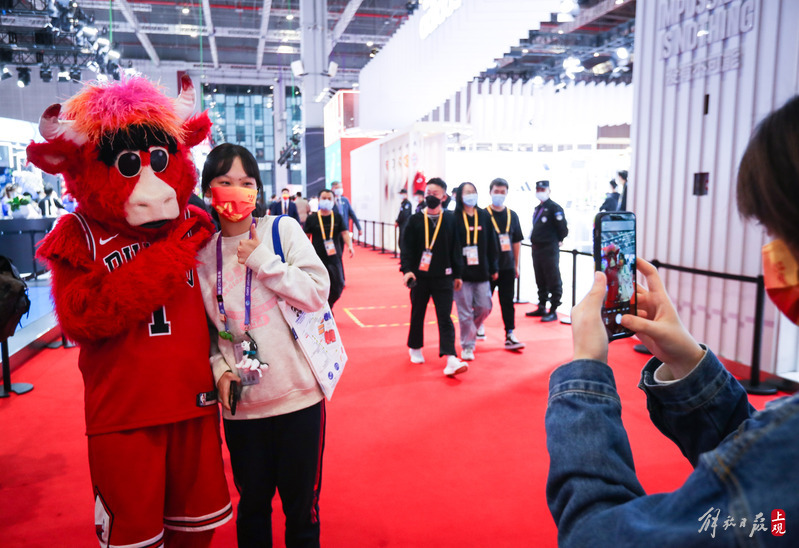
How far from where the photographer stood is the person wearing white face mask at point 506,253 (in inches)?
206

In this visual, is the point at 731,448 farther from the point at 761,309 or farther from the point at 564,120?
the point at 564,120

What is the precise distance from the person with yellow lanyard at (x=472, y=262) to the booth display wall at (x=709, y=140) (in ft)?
5.44

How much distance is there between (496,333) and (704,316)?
196 cm

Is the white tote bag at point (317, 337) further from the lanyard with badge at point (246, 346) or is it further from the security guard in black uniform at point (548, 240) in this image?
the security guard in black uniform at point (548, 240)

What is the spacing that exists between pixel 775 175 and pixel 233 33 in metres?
20.9

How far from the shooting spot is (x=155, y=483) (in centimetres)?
150

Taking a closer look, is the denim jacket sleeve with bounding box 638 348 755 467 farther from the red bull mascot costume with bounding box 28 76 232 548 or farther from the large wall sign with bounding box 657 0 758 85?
the large wall sign with bounding box 657 0 758 85

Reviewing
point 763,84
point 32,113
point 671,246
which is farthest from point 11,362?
point 32,113

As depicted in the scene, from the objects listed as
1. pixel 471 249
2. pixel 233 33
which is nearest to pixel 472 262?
pixel 471 249

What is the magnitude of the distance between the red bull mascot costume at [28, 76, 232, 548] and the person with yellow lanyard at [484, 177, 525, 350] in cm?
371

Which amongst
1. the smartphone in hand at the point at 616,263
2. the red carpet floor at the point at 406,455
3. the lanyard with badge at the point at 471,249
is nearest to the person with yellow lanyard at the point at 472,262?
the lanyard with badge at the point at 471,249

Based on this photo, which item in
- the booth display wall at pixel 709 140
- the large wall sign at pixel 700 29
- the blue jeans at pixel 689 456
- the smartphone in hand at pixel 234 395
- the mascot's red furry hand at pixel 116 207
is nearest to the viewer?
the blue jeans at pixel 689 456

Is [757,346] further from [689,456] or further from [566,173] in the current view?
[566,173]

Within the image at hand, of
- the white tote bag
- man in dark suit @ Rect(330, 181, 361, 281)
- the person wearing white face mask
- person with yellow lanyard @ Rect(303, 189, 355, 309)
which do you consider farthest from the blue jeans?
man in dark suit @ Rect(330, 181, 361, 281)
